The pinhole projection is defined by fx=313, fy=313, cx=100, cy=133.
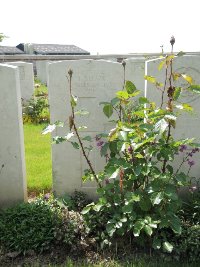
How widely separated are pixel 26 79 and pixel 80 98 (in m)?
6.04

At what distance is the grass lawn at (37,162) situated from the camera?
437cm

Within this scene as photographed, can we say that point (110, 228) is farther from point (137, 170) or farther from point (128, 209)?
point (137, 170)

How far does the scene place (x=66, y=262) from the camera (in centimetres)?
284

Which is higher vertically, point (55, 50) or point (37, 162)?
point (55, 50)

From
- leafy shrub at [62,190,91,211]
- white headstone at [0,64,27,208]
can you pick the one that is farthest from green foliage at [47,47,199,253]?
white headstone at [0,64,27,208]

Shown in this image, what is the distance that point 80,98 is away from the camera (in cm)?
364

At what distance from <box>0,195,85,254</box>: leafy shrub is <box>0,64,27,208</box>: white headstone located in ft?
0.99

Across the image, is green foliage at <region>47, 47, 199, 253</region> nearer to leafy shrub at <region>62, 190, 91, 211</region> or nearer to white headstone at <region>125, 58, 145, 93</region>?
leafy shrub at <region>62, 190, 91, 211</region>

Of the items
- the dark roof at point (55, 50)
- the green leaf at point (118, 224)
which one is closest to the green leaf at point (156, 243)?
the green leaf at point (118, 224)

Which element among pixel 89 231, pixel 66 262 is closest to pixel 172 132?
pixel 89 231

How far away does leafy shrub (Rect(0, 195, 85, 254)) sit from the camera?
301 cm

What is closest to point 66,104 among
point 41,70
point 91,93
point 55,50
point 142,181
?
point 91,93

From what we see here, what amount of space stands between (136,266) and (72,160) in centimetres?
152

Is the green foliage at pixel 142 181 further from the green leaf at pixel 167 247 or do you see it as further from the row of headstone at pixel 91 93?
the row of headstone at pixel 91 93
